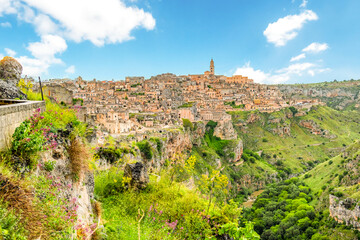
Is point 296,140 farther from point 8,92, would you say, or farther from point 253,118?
point 8,92

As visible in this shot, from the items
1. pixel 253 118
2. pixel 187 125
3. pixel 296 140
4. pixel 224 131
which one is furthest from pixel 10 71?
pixel 296 140

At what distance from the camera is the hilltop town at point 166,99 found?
43.5 meters

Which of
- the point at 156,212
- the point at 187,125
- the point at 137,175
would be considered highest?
the point at 137,175

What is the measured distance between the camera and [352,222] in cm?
3466

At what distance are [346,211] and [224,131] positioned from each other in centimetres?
3456

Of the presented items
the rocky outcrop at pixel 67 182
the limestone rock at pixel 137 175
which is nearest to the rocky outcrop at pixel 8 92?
the rocky outcrop at pixel 67 182

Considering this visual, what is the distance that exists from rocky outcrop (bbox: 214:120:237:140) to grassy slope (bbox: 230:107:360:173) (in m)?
14.0

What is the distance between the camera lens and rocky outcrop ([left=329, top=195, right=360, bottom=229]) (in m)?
34.2

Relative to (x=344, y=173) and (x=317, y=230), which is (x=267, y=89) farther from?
(x=317, y=230)

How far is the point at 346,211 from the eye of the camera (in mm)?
35281

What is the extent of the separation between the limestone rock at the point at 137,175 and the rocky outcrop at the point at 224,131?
54.9 m

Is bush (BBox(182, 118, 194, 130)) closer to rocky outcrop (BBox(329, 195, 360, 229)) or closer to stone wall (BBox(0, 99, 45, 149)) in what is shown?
rocky outcrop (BBox(329, 195, 360, 229))

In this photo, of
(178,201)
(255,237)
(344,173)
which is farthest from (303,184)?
(255,237)

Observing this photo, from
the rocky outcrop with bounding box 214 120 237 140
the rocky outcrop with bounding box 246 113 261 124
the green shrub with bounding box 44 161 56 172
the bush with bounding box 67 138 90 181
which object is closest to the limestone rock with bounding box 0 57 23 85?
the bush with bounding box 67 138 90 181
